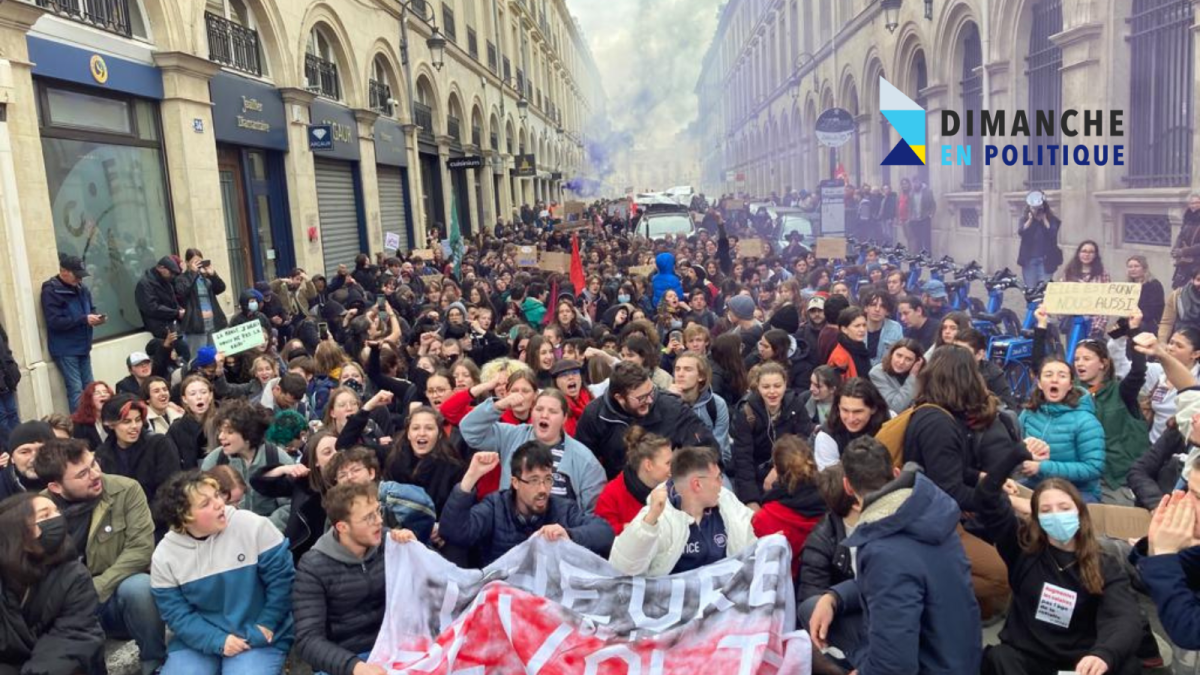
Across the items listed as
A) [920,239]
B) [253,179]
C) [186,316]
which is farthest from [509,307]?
[920,239]

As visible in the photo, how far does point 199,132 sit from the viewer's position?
12.0 metres

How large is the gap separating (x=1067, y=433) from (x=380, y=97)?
62.6ft

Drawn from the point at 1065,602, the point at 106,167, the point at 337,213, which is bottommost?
the point at 1065,602

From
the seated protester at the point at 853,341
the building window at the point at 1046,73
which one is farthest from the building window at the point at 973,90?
the seated protester at the point at 853,341

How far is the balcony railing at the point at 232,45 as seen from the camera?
513 inches

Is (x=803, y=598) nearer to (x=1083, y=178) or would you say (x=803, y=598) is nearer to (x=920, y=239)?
(x=1083, y=178)

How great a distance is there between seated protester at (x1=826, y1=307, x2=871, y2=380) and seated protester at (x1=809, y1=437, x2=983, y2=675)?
3566mm

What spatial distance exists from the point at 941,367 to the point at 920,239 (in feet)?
65.2

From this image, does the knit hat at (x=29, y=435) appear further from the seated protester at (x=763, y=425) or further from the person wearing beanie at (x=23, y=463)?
the seated protester at (x=763, y=425)

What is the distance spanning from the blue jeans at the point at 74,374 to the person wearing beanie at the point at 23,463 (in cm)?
407

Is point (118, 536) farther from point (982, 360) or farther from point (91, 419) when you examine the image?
point (982, 360)

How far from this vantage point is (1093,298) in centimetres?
692

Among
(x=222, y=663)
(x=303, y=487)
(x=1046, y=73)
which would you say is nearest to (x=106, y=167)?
(x=303, y=487)

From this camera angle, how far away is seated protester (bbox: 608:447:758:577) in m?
4.00
